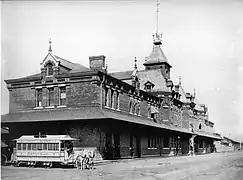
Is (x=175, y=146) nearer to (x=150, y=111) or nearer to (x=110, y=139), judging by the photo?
(x=150, y=111)

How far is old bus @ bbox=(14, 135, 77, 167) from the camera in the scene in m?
19.8

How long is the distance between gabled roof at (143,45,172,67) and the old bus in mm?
27958

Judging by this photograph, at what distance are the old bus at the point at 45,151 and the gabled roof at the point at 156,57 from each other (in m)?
28.0

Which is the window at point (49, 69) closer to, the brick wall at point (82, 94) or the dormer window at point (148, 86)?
the brick wall at point (82, 94)

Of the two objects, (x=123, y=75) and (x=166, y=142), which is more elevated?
(x=123, y=75)

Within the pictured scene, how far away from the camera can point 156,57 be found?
47.6 meters

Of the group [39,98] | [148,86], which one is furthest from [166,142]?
[39,98]

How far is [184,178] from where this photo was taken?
573 inches

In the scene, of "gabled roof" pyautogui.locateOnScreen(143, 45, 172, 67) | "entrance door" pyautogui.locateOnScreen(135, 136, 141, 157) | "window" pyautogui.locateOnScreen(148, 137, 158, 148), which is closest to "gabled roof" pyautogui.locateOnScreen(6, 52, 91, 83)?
"entrance door" pyautogui.locateOnScreen(135, 136, 141, 157)

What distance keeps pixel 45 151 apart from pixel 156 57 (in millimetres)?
29506

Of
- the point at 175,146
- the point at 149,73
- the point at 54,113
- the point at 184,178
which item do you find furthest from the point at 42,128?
the point at 149,73

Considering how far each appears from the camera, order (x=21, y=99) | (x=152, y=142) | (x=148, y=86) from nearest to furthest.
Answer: (x=21, y=99) < (x=152, y=142) < (x=148, y=86)

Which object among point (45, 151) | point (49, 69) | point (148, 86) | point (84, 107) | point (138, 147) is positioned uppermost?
point (148, 86)

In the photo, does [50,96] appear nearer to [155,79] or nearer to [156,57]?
[155,79]
